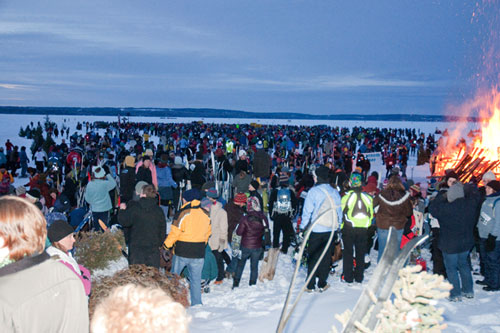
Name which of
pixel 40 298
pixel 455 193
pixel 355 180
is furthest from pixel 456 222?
pixel 40 298

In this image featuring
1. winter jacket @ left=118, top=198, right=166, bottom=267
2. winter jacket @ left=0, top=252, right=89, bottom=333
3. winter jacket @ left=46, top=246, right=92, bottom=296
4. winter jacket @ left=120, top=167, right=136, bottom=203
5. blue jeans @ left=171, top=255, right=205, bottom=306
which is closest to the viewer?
winter jacket @ left=0, top=252, right=89, bottom=333

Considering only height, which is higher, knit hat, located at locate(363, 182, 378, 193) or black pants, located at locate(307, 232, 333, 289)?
knit hat, located at locate(363, 182, 378, 193)

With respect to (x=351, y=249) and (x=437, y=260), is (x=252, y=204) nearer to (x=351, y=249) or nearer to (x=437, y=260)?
(x=351, y=249)

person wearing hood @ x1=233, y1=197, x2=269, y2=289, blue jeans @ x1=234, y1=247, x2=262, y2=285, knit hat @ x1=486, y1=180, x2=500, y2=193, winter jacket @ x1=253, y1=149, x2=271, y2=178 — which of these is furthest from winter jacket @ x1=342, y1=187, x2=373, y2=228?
winter jacket @ x1=253, y1=149, x2=271, y2=178

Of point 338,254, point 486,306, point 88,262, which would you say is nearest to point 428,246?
point 338,254

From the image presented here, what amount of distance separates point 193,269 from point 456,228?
3405mm

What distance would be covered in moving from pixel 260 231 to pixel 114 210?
195 inches

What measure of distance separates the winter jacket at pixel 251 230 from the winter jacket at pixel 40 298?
14.1ft

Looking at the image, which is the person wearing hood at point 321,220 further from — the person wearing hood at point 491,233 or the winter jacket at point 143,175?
the winter jacket at point 143,175

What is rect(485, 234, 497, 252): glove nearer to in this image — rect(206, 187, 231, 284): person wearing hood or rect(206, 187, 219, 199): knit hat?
rect(206, 187, 231, 284): person wearing hood

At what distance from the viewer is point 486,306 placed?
560 centimetres

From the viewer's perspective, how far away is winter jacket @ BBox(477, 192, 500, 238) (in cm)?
598

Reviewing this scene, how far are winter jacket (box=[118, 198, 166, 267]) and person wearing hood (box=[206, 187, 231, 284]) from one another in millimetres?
1001

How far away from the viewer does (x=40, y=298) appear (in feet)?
5.97
